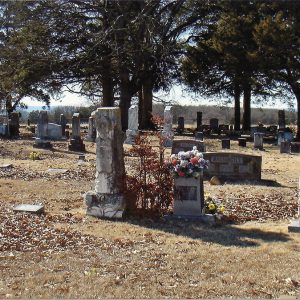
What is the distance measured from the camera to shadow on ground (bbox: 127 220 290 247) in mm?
8254

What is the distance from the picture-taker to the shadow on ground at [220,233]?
825 centimetres

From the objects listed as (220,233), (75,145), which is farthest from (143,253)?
(75,145)

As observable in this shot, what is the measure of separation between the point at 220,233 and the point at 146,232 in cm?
124

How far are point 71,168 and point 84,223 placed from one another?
26.0ft

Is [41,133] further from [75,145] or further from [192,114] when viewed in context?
[192,114]

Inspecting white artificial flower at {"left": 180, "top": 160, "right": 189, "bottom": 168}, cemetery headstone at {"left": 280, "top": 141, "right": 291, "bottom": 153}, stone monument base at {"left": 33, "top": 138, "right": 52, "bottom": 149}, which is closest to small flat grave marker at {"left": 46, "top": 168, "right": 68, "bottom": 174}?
white artificial flower at {"left": 180, "top": 160, "right": 189, "bottom": 168}

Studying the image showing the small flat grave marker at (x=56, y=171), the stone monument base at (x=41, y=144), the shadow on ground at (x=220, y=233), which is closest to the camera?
the shadow on ground at (x=220, y=233)

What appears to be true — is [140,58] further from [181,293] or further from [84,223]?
[181,293]

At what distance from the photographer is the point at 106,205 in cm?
991

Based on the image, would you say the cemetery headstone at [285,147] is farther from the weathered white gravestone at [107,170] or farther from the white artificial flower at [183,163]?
the weathered white gravestone at [107,170]

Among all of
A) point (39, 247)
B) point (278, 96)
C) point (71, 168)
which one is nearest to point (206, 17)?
point (278, 96)

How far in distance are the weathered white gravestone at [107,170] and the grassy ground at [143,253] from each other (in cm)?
33

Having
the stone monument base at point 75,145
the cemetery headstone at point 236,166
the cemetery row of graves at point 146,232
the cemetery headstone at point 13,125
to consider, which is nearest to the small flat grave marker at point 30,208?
the cemetery row of graves at point 146,232

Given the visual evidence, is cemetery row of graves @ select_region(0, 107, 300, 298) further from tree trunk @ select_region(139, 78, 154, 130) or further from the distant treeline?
the distant treeline
